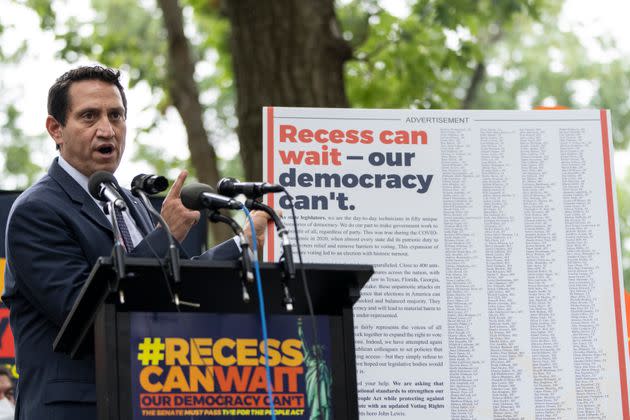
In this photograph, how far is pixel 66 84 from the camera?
4410 millimetres

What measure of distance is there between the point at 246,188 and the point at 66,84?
1208 millimetres

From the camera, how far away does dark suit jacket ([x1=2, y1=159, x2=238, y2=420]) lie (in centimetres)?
378

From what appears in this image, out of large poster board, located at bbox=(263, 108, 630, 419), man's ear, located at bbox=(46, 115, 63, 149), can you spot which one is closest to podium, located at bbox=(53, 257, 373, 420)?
man's ear, located at bbox=(46, 115, 63, 149)

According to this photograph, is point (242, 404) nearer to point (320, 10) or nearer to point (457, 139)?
point (457, 139)

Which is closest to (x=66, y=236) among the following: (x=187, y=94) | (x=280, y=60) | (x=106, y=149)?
(x=106, y=149)

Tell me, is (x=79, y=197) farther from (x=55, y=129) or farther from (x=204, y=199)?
(x=204, y=199)

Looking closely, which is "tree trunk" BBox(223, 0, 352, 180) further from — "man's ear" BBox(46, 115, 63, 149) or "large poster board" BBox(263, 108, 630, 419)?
"man's ear" BBox(46, 115, 63, 149)

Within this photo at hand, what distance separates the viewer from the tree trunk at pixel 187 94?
11.5m

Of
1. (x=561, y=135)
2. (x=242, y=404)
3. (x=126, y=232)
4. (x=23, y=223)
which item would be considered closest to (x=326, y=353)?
(x=242, y=404)

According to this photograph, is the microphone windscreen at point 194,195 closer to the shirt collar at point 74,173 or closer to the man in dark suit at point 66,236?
the man in dark suit at point 66,236

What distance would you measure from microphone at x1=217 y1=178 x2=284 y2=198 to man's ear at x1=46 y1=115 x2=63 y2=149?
1.12 m

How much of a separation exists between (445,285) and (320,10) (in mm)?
4158

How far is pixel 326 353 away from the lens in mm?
3615

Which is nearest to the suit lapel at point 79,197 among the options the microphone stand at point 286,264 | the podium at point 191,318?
the podium at point 191,318
